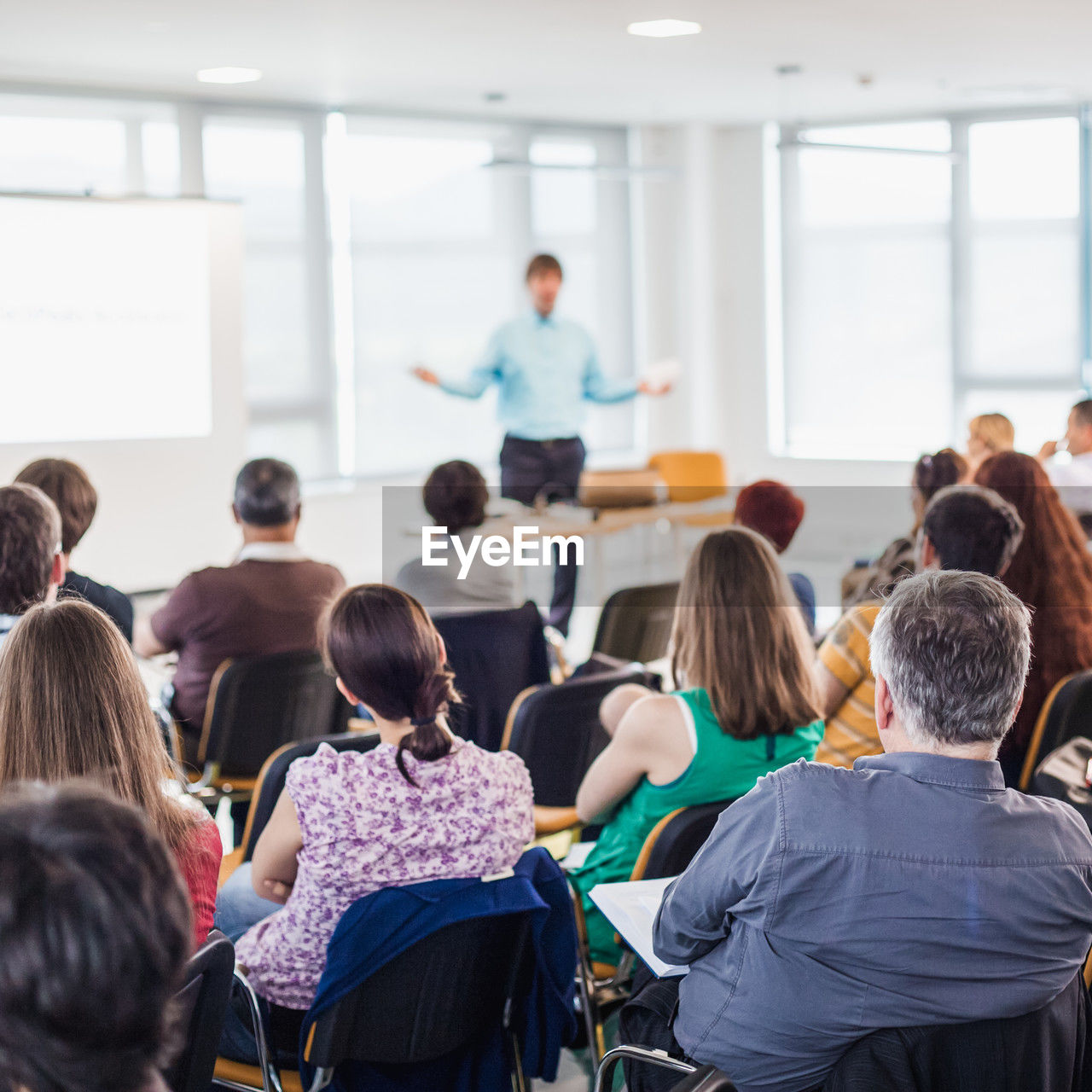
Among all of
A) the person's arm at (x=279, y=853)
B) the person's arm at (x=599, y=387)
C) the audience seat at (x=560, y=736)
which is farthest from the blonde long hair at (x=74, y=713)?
the person's arm at (x=599, y=387)

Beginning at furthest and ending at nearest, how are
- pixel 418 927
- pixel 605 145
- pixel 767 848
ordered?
1. pixel 605 145
2. pixel 418 927
3. pixel 767 848

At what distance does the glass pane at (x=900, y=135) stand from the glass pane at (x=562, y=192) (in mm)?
1555

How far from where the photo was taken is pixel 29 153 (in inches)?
287

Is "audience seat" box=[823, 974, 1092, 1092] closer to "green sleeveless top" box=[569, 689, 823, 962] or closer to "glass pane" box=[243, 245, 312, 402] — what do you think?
"green sleeveless top" box=[569, 689, 823, 962]

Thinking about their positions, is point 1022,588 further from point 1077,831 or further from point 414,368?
point 414,368

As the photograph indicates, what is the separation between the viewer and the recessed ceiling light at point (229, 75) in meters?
7.08

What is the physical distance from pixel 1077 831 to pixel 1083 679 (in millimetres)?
1484

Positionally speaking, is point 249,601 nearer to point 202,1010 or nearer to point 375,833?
point 375,833

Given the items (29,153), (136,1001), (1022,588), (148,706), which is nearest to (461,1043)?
(148,706)

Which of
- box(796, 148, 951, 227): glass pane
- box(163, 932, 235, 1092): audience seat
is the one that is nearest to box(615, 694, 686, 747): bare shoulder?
box(163, 932, 235, 1092): audience seat

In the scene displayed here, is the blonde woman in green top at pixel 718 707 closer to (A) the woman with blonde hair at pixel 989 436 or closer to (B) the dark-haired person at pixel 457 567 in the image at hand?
(B) the dark-haired person at pixel 457 567

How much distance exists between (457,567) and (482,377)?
342cm

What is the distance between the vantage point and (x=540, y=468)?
24.9ft

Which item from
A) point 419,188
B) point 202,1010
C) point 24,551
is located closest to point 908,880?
point 202,1010
